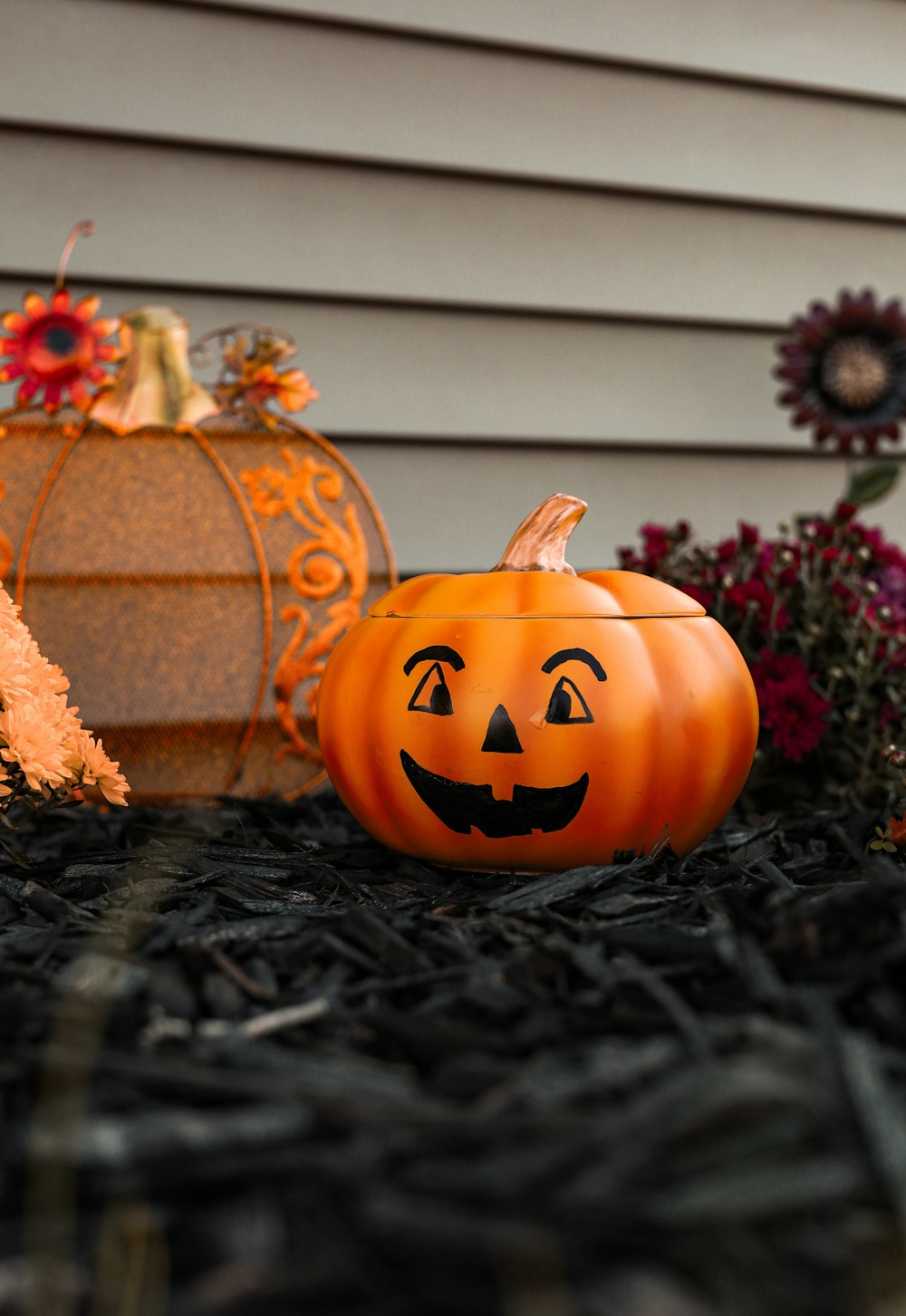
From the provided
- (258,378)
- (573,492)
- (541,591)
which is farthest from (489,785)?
(573,492)

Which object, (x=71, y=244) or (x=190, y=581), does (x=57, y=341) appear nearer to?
(x=71, y=244)

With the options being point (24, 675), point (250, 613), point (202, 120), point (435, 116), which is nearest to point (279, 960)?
point (24, 675)

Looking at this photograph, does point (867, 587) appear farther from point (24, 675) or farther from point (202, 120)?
point (202, 120)

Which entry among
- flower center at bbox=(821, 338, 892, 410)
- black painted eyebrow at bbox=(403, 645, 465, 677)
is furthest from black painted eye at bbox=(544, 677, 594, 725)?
flower center at bbox=(821, 338, 892, 410)

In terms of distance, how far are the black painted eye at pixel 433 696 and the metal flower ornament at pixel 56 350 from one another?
0.86m

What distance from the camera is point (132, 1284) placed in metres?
0.56

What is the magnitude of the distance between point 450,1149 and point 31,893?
2.47 ft

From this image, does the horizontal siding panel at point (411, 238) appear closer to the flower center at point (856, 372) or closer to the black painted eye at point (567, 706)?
the flower center at point (856, 372)

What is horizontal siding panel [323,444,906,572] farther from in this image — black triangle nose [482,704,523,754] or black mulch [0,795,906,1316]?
black mulch [0,795,906,1316]

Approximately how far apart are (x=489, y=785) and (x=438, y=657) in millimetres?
165

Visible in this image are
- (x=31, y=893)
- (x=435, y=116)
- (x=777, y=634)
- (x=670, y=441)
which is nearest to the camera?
(x=31, y=893)

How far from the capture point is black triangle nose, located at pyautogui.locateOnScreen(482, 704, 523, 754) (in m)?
1.27

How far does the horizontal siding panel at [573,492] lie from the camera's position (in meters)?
2.28

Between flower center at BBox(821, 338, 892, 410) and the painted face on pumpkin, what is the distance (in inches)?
58.8
